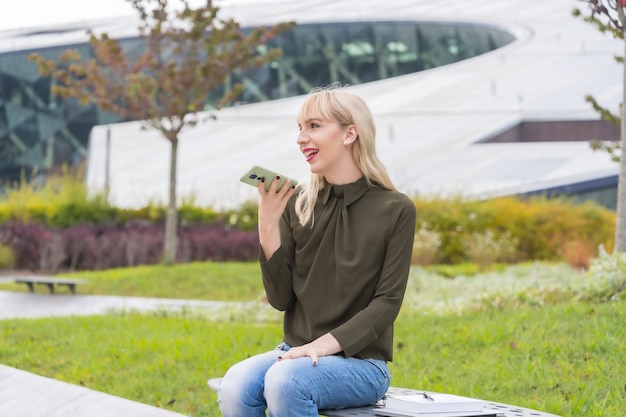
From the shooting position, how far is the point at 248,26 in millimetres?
32312

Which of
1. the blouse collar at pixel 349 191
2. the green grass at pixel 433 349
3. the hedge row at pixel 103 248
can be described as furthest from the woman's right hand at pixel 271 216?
the hedge row at pixel 103 248

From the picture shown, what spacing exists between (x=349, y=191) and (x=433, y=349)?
3474mm

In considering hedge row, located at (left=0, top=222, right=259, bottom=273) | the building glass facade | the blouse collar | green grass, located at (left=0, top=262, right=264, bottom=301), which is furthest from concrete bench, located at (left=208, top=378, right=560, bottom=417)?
the building glass facade

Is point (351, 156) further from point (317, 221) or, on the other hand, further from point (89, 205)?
point (89, 205)

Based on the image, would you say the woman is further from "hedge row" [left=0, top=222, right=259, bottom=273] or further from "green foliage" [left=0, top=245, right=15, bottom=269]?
"green foliage" [left=0, top=245, right=15, bottom=269]

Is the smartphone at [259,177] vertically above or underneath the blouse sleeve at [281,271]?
above

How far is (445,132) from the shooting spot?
81.8 ft

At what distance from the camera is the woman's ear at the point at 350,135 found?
3.71 m

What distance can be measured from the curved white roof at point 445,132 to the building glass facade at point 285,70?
2.32 feet

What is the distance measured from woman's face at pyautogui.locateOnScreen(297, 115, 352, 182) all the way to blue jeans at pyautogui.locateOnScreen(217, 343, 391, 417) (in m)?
0.74

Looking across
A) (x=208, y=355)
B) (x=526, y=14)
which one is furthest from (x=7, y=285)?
(x=526, y=14)

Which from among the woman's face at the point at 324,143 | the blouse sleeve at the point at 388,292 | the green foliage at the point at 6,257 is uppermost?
the woman's face at the point at 324,143

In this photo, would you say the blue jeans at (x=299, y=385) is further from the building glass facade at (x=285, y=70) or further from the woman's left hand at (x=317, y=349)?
the building glass facade at (x=285, y=70)

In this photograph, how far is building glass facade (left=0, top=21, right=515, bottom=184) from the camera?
1202 inches
